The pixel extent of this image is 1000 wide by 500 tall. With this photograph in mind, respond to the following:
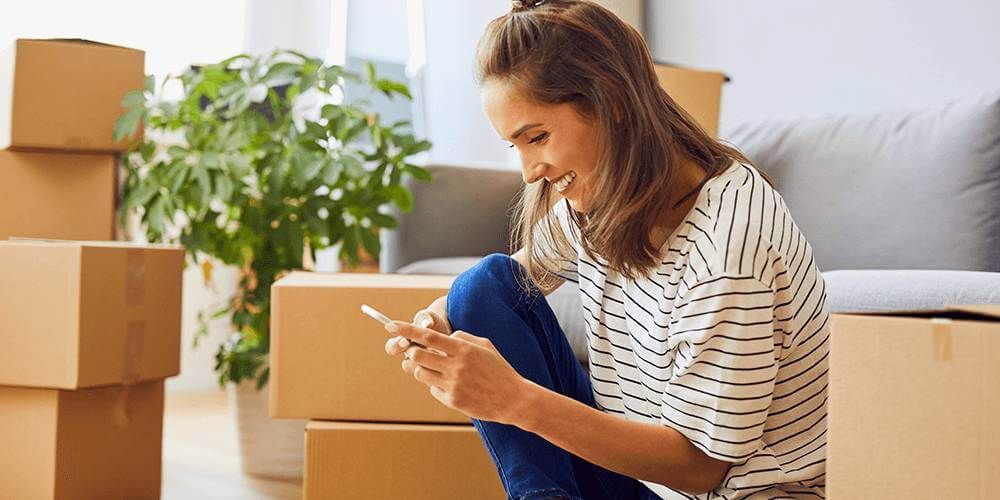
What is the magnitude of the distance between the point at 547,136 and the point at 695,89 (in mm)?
1022

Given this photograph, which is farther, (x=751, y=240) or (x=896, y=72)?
(x=896, y=72)

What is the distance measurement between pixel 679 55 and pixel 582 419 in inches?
72.6

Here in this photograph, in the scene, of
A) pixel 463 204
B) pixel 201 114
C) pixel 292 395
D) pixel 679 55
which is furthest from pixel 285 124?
pixel 679 55

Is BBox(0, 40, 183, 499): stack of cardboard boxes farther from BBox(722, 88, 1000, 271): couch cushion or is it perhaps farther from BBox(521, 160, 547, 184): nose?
BBox(722, 88, 1000, 271): couch cushion

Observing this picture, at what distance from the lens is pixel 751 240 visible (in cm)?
91

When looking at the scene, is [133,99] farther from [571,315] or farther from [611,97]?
[611,97]

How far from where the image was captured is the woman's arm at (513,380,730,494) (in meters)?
0.94

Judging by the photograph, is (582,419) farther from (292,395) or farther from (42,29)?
(42,29)

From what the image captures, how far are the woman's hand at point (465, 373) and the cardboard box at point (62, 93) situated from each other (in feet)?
3.78

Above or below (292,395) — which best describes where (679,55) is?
above

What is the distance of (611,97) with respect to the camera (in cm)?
96

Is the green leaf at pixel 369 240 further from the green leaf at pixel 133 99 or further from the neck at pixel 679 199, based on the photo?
the neck at pixel 679 199

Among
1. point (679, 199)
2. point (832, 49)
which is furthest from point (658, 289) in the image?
point (832, 49)

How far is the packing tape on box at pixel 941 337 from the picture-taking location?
0.67 metres
